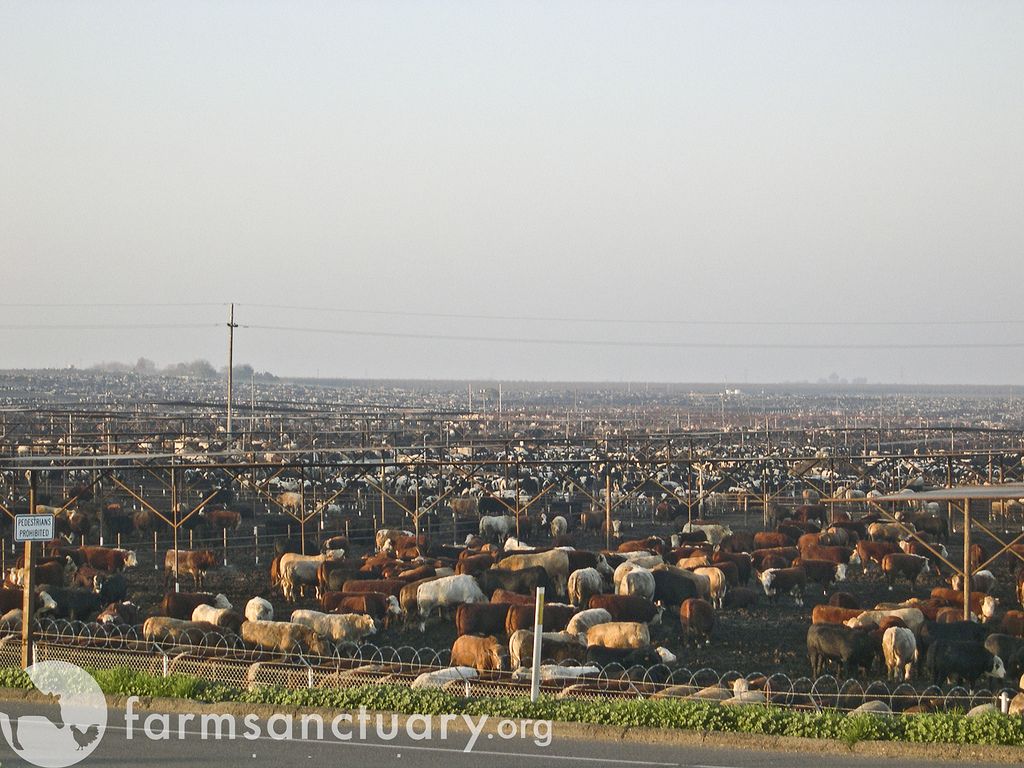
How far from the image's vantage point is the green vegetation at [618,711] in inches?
419

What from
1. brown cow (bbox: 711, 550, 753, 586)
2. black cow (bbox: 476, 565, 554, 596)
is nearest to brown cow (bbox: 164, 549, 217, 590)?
black cow (bbox: 476, 565, 554, 596)

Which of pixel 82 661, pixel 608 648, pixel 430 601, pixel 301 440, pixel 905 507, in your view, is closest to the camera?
pixel 82 661

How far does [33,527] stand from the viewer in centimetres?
1333

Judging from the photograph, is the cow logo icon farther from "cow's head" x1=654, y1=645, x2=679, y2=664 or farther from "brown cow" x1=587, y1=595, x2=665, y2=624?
"brown cow" x1=587, y1=595, x2=665, y2=624

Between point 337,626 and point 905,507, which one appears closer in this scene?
point 337,626

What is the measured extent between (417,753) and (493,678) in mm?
7330

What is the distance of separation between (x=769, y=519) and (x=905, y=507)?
4.65 meters

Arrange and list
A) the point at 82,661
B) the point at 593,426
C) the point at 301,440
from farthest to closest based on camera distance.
Result: the point at 593,426 → the point at 301,440 → the point at 82,661

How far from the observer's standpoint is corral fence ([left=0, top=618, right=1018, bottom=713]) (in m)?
14.0

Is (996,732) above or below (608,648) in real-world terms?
above

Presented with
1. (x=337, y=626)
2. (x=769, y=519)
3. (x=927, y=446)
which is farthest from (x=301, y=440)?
(x=337, y=626)

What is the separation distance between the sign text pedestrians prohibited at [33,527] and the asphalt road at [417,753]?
112 inches

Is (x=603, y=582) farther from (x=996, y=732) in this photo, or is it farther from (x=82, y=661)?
(x=996, y=732)

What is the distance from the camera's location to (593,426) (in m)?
104
